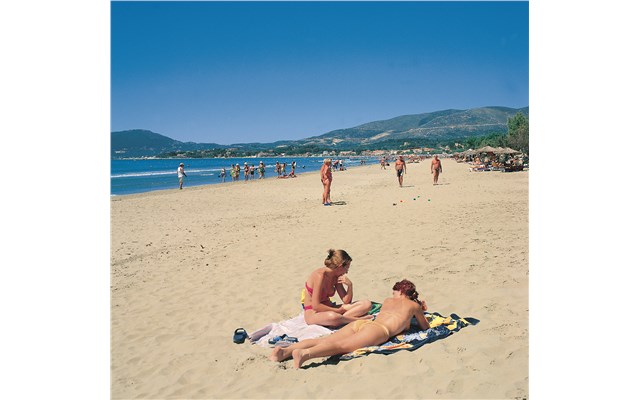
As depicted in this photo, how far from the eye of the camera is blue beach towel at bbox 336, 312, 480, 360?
355 centimetres

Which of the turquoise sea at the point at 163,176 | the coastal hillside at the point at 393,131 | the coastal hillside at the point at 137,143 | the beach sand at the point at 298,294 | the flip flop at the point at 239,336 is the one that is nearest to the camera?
the beach sand at the point at 298,294

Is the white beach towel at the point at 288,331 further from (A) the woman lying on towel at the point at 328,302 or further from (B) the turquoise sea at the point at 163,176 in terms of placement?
(B) the turquoise sea at the point at 163,176

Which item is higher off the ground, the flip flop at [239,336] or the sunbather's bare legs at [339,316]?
the sunbather's bare legs at [339,316]

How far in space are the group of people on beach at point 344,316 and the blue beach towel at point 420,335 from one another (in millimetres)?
51

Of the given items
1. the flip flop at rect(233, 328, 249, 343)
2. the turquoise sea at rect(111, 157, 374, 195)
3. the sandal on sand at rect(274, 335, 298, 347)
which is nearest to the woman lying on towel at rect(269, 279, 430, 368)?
the sandal on sand at rect(274, 335, 298, 347)

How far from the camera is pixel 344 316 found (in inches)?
161

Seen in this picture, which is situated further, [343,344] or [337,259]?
[337,259]

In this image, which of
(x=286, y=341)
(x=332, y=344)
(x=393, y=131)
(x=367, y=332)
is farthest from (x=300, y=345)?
(x=393, y=131)

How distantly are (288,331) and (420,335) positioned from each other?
1173 millimetres

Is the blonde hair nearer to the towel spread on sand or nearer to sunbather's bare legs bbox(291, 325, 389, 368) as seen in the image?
the towel spread on sand

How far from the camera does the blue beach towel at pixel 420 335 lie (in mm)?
3547

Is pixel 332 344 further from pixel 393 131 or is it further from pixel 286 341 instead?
pixel 393 131

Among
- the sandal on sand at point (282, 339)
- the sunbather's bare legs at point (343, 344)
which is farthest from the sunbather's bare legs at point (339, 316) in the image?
the sunbather's bare legs at point (343, 344)
